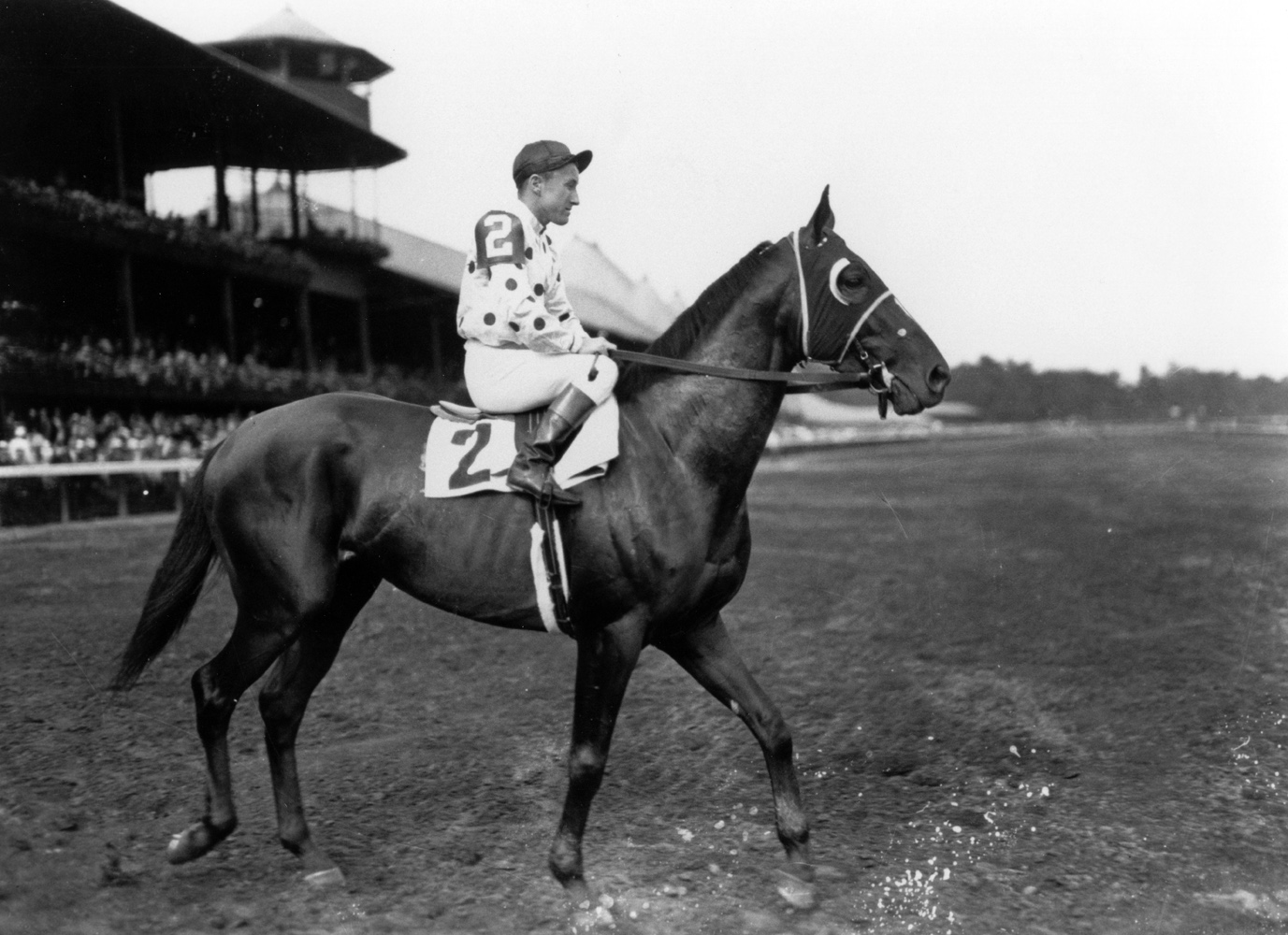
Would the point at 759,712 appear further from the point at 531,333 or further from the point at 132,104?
the point at 132,104

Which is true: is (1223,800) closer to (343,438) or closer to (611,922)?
(611,922)

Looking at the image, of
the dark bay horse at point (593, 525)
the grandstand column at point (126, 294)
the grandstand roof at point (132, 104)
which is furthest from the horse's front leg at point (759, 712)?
the grandstand column at point (126, 294)

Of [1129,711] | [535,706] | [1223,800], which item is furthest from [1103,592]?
[535,706]

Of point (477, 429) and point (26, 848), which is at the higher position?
point (477, 429)

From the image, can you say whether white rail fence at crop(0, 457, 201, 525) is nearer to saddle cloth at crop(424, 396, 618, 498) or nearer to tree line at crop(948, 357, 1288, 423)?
saddle cloth at crop(424, 396, 618, 498)

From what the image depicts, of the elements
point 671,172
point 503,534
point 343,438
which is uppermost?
point 671,172

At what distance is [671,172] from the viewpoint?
17.8ft

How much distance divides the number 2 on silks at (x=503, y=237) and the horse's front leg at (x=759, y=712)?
52.5 inches

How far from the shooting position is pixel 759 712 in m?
3.33

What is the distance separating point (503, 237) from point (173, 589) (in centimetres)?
178

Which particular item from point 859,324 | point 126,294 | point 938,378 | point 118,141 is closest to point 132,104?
point 118,141

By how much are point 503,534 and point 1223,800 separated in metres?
2.99

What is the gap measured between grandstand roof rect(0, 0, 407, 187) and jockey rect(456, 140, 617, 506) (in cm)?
722

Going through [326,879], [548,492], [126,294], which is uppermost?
[126,294]
